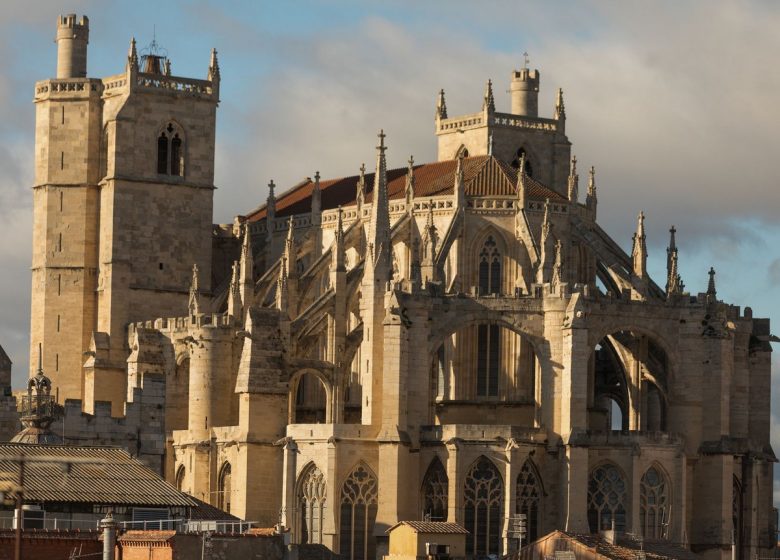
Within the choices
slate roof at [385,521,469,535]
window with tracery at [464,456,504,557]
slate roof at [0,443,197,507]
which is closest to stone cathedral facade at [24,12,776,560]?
window with tracery at [464,456,504,557]

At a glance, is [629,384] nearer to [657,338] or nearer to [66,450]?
[657,338]

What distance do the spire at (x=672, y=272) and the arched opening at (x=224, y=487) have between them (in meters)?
21.3

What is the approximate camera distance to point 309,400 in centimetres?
13000

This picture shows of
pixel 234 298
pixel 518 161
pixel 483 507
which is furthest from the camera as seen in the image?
pixel 518 161

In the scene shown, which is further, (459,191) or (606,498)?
(459,191)

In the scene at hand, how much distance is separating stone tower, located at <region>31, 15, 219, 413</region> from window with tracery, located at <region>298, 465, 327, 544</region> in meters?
25.0

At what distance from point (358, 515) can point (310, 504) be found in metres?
2.28

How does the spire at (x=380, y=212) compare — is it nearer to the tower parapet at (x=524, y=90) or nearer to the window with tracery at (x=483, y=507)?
the window with tracery at (x=483, y=507)

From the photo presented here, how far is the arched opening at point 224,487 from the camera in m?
118

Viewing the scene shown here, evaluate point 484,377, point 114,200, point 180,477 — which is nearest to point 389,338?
point 484,377

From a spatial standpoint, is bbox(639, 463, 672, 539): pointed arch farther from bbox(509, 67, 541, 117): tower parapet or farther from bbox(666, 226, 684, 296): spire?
bbox(509, 67, 541, 117): tower parapet

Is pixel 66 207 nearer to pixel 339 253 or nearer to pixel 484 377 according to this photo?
pixel 339 253

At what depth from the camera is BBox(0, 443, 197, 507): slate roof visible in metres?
78.4

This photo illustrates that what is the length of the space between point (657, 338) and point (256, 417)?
18.0 meters
